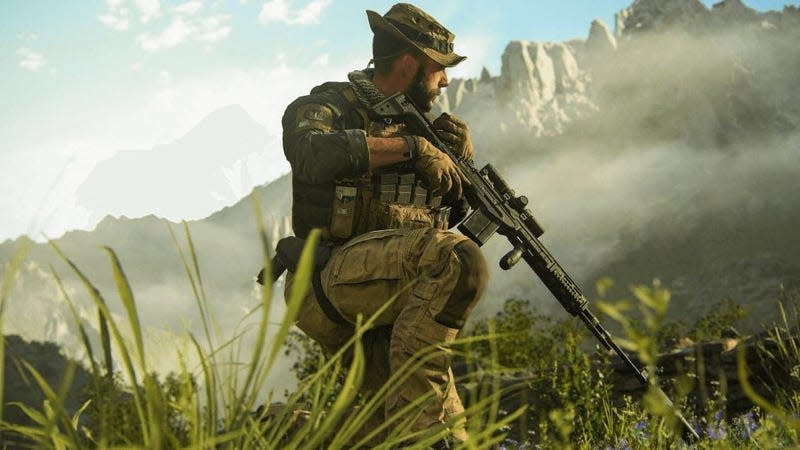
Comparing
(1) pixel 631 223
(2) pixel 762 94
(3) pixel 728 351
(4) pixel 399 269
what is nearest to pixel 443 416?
(4) pixel 399 269

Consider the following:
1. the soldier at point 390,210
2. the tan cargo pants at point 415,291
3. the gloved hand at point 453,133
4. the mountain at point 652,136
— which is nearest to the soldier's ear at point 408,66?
the soldier at point 390,210

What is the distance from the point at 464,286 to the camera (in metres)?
3.60

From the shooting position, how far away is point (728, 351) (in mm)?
9594

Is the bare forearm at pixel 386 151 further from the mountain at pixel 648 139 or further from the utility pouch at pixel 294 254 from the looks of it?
the mountain at pixel 648 139

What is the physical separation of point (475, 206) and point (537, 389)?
5.80 metres

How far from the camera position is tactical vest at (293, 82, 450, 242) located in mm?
4176

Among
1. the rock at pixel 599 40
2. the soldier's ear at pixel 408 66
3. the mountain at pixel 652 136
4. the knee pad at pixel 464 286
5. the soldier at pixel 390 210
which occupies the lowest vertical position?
the mountain at pixel 652 136

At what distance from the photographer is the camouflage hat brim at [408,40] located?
4379 millimetres

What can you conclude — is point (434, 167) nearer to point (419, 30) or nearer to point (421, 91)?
point (421, 91)

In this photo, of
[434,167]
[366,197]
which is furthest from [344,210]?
[434,167]

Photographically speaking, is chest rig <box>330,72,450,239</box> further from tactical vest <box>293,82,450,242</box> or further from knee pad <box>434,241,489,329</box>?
knee pad <box>434,241,489,329</box>

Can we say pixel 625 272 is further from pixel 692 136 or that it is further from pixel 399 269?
pixel 399 269

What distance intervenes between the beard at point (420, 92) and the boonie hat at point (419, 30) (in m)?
0.15

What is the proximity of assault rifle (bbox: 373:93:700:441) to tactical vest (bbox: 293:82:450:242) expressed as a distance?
0.17 m
